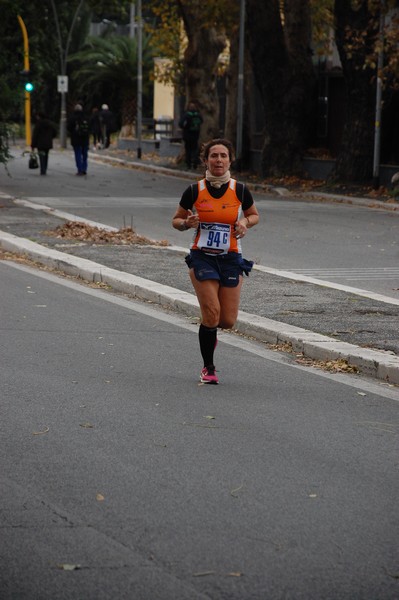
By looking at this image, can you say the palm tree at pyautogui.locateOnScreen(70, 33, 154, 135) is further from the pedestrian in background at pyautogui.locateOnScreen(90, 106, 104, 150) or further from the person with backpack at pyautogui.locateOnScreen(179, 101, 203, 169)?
the person with backpack at pyautogui.locateOnScreen(179, 101, 203, 169)

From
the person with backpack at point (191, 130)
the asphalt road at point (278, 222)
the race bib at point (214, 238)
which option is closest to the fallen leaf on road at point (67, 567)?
the race bib at point (214, 238)

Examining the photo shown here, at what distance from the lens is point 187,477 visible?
656 centimetres

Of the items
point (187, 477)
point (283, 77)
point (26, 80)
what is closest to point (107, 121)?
point (26, 80)

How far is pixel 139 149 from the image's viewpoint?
4878cm

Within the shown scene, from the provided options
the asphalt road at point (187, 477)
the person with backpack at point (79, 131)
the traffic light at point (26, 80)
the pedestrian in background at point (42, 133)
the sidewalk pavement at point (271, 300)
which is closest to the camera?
the asphalt road at point (187, 477)

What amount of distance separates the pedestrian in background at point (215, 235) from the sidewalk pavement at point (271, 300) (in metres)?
1.28

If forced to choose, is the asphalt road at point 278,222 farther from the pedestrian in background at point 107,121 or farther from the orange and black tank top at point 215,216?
the pedestrian in background at point 107,121

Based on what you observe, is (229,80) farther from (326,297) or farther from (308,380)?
(308,380)

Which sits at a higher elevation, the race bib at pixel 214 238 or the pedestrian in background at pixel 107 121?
the race bib at pixel 214 238

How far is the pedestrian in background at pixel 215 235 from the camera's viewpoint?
29.8 ft

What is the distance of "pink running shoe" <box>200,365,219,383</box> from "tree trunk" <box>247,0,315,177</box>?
26.0 m

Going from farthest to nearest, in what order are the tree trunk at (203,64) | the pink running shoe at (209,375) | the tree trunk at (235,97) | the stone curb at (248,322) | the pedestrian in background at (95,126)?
the pedestrian in background at (95,126)
the tree trunk at (203,64)
the tree trunk at (235,97)
the stone curb at (248,322)
the pink running shoe at (209,375)

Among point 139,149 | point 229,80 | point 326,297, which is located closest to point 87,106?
point 139,149

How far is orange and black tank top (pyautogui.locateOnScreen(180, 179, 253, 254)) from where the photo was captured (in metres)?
9.12
